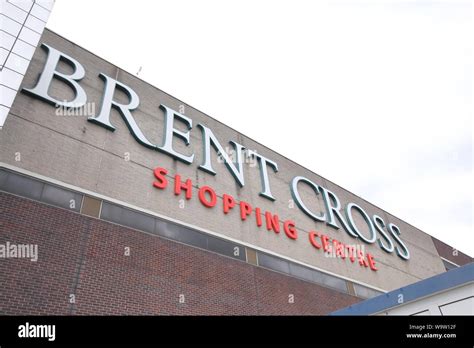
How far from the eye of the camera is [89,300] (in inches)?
386

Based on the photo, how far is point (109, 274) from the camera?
10.6 metres

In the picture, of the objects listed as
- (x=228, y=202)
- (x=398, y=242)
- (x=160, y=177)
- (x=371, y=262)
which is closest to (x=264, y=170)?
(x=228, y=202)

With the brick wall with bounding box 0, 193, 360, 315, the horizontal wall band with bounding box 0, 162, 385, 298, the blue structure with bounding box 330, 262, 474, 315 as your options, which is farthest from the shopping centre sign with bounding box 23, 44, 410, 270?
the blue structure with bounding box 330, 262, 474, 315

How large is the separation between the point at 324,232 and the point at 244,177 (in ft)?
18.2

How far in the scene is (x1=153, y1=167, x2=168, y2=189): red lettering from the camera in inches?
546

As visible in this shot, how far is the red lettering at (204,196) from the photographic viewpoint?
49.3 ft

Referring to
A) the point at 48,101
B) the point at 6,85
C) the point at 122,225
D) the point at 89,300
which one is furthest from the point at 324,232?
the point at 6,85

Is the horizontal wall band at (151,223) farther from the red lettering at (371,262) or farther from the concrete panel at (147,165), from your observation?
the red lettering at (371,262)

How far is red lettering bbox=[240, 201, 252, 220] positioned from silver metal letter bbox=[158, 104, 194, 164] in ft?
10.4

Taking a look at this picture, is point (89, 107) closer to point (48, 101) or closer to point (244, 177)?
point (48, 101)

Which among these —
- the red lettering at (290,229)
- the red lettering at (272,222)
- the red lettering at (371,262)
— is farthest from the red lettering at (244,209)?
the red lettering at (371,262)

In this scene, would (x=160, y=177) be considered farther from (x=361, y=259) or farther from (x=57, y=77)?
(x=361, y=259)

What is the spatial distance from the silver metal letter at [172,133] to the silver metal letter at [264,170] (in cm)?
405

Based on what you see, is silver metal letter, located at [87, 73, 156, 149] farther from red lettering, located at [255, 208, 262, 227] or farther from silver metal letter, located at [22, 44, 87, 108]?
red lettering, located at [255, 208, 262, 227]
